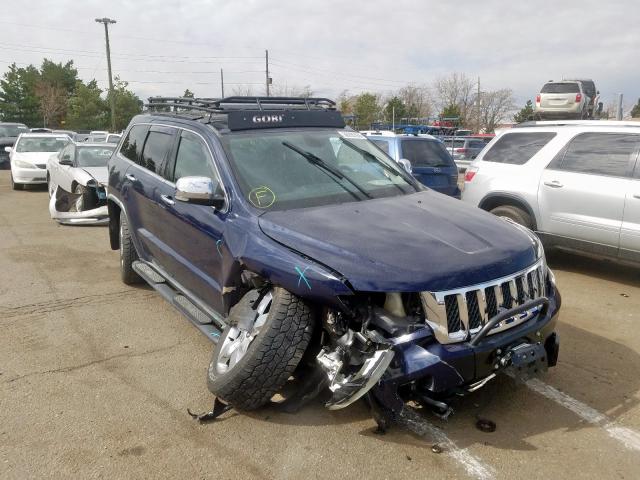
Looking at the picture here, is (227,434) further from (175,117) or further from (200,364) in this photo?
(175,117)

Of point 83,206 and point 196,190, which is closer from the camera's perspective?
point 196,190

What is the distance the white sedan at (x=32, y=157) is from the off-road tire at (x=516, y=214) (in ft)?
40.3

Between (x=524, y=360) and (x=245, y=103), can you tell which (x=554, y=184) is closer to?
(x=245, y=103)

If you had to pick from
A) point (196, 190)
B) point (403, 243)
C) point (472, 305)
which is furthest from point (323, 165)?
point (472, 305)

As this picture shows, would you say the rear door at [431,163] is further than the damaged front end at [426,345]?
Yes

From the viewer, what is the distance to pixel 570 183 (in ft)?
21.0

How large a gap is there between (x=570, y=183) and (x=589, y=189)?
0.24 metres

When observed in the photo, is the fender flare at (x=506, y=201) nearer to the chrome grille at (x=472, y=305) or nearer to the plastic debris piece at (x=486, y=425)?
the chrome grille at (x=472, y=305)

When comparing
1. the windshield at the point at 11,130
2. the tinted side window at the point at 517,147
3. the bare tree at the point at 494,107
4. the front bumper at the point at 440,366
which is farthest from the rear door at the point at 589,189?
the bare tree at the point at 494,107

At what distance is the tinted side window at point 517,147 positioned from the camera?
693 centimetres

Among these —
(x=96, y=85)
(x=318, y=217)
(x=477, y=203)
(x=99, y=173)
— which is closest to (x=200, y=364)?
(x=318, y=217)

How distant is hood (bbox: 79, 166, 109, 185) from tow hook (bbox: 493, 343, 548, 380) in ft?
26.5

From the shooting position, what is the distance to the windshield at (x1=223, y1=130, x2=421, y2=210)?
12.5 ft

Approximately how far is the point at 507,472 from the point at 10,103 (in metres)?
62.6
